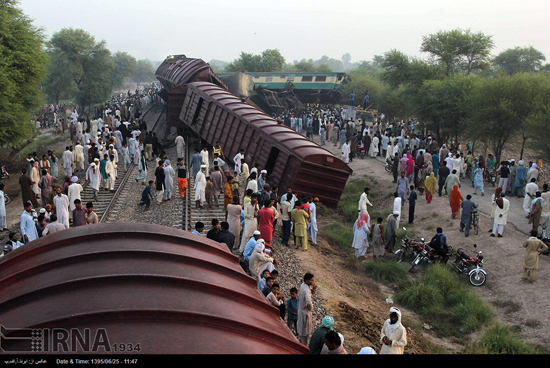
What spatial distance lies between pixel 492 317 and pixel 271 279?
5.87 metres

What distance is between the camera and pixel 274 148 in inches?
631

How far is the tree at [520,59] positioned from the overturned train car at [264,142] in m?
54.0

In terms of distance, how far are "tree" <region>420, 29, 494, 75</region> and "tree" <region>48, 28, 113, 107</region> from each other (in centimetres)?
3617

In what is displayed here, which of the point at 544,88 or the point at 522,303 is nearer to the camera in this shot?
the point at 522,303

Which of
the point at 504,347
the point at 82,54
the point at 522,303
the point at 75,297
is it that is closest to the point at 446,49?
the point at 522,303

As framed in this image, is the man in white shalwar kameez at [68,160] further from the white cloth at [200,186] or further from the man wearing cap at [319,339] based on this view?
the man wearing cap at [319,339]

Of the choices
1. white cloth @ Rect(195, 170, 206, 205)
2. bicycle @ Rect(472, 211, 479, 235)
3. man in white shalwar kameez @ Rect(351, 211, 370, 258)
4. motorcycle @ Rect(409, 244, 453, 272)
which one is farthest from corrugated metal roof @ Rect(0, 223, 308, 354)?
bicycle @ Rect(472, 211, 479, 235)

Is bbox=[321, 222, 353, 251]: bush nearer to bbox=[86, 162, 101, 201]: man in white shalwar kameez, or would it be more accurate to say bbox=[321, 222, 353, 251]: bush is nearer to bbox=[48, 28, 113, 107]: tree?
bbox=[86, 162, 101, 201]: man in white shalwar kameez

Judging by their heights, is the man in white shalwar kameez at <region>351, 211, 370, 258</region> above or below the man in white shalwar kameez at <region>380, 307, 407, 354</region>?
below

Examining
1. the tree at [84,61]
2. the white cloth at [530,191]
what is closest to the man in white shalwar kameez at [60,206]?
the white cloth at [530,191]

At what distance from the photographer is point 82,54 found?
52969 millimetres

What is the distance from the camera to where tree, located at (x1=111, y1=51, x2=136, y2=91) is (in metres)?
86.4

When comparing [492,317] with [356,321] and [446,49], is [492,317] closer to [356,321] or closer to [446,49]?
[356,321]
